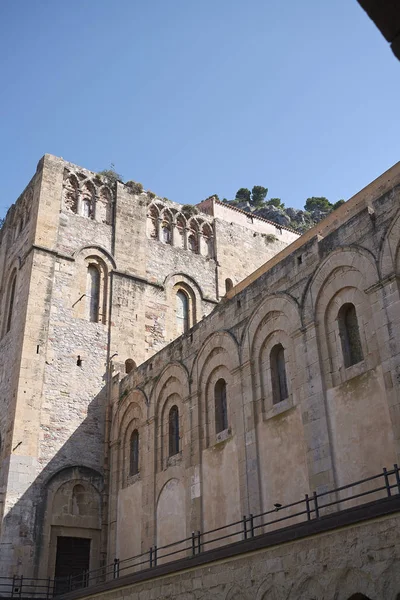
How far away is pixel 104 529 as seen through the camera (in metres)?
23.3

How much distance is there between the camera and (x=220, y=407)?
19656 millimetres

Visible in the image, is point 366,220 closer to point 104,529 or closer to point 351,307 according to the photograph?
point 351,307

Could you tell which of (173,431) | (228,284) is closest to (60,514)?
(173,431)

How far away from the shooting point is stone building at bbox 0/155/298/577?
888 inches

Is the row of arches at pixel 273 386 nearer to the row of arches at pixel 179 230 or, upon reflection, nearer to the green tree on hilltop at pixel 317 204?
the row of arches at pixel 179 230

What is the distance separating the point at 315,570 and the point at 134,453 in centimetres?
1328

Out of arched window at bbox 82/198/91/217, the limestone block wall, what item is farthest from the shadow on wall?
arched window at bbox 82/198/91/217

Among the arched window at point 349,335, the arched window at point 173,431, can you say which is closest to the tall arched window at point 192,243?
the arched window at point 173,431

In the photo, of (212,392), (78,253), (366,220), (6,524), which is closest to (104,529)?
(6,524)

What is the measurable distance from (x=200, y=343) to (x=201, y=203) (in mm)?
16898

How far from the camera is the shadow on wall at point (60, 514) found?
70.0 ft

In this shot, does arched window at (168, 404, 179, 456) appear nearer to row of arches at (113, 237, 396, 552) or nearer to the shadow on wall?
row of arches at (113, 237, 396, 552)

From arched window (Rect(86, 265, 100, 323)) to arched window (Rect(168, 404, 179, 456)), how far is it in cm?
676

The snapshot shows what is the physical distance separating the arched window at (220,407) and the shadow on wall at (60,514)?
691cm
